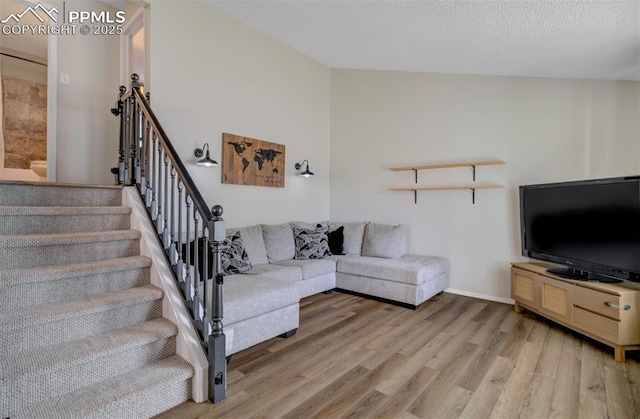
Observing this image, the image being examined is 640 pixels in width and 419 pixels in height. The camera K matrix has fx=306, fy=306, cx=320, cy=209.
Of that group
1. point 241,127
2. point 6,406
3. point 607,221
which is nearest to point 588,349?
point 607,221

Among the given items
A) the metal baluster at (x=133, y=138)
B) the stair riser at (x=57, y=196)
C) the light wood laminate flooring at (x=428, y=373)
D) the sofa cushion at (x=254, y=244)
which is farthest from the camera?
the sofa cushion at (x=254, y=244)

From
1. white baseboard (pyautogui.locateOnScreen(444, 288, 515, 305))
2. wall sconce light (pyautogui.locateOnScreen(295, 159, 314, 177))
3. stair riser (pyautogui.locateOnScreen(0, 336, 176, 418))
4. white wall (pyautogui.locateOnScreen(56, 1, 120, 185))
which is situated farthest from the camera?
wall sconce light (pyautogui.locateOnScreen(295, 159, 314, 177))

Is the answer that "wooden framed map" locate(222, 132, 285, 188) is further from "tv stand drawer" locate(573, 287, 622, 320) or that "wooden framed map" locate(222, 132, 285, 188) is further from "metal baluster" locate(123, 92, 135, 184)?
"tv stand drawer" locate(573, 287, 622, 320)

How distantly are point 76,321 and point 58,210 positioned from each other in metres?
0.88

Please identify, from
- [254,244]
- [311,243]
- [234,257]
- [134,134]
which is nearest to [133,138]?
[134,134]

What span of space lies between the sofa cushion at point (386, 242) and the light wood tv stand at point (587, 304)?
1383 mm

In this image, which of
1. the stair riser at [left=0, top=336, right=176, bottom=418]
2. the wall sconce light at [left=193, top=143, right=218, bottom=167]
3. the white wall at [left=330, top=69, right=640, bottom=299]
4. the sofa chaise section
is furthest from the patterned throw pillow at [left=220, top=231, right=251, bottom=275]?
the white wall at [left=330, top=69, right=640, bottom=299]

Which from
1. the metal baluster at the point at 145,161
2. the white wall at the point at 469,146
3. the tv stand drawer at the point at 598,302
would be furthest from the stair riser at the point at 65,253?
the tv stand drawer at the point at 598,302

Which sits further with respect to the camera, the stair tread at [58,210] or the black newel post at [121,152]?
the black newel post at [121,152]

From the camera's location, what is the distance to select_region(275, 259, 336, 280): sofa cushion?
143 inches

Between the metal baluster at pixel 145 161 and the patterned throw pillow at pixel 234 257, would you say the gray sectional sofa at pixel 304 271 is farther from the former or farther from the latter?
the metal baluster at pixel 145 161

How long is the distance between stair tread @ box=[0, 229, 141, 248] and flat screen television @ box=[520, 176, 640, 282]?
12.4 ft

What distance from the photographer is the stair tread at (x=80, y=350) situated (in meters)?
1.41

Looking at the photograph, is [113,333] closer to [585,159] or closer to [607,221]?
[607,221]
